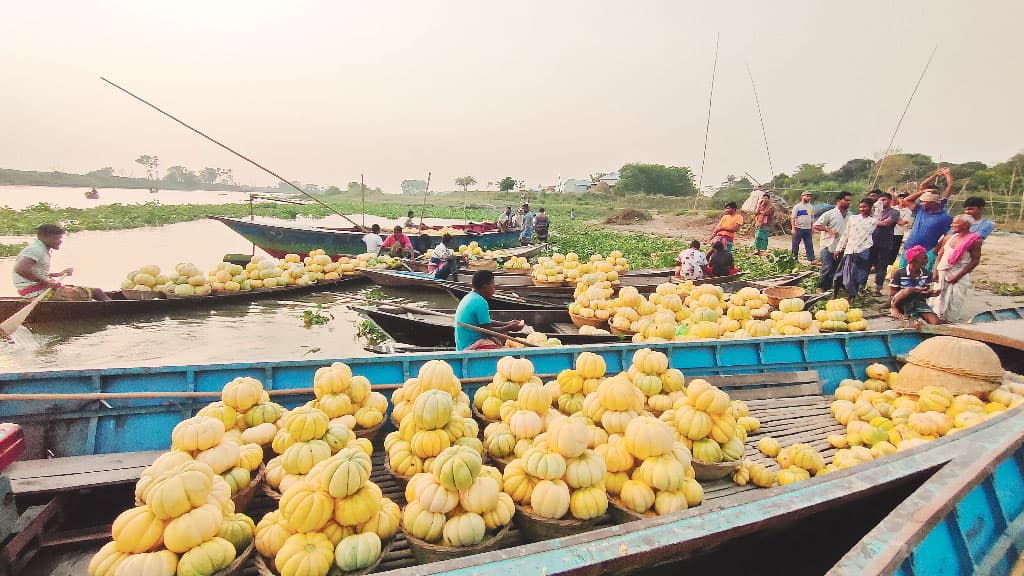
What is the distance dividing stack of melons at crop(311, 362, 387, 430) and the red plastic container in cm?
164

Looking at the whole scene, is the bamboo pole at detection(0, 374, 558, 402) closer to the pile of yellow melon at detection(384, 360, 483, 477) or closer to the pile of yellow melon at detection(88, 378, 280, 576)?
the pile of yellow melon at detection(384, 360, 483, 477)

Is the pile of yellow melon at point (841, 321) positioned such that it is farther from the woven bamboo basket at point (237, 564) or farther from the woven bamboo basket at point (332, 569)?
the woven bamboo basket at point (237, 564)

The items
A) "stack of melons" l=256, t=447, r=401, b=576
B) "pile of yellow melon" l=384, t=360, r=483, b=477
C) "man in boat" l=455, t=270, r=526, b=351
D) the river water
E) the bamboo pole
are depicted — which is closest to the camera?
"stack of melons" l=256, t=447, r=401, b=576

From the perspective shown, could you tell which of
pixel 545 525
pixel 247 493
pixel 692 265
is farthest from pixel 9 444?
pixel 692 265

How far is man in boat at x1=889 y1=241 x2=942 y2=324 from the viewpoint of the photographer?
7.86m

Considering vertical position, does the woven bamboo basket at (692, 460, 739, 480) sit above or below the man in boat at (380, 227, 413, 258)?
below

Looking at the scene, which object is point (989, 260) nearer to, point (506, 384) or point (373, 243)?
point (506, 384)

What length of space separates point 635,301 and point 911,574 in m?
5.94

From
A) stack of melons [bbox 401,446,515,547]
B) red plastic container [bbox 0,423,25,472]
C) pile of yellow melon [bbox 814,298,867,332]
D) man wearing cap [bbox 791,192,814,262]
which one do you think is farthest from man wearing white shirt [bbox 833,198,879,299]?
red plastic container [bbox 0,423,25,472]

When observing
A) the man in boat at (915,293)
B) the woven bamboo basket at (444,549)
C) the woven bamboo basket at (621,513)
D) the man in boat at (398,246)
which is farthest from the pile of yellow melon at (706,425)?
the man in boat at (398,246)

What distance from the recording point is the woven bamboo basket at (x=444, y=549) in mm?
2580

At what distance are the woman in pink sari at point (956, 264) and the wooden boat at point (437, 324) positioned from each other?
5586 millimetres

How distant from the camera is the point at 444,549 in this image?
101 inches

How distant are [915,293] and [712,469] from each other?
6.97 m
